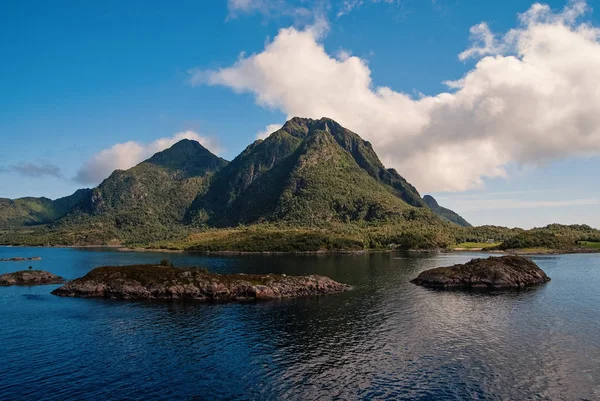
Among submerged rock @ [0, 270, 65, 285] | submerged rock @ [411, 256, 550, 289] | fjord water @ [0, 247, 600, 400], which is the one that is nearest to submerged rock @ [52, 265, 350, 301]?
fjord water @ [0, 247, 600, 400]

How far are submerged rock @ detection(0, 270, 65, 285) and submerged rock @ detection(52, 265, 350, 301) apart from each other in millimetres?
31008

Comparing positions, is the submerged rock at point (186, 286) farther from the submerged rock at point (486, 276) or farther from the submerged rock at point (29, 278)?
the submerged rock at point (486, 276)

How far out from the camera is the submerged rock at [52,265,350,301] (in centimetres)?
11725

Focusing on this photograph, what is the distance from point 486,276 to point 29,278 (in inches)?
6705

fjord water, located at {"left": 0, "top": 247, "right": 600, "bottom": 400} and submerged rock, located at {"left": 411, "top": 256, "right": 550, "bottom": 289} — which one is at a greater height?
submerged rock, located at {"left": 411, "top": 256, "right": 550, "bottom": 289}

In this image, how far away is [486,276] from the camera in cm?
14100

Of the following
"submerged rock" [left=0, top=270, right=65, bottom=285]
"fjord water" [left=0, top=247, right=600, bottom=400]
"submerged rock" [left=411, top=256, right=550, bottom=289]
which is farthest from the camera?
"submerged rock" [left=0, top=270, right=65, bottom=285]

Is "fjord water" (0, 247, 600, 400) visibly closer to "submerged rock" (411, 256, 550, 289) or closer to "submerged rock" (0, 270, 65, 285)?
"submerged rock" (411, 256, 550, 289)

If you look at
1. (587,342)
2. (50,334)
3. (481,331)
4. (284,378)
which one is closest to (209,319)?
(50,334)

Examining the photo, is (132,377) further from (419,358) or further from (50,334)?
(419,358)

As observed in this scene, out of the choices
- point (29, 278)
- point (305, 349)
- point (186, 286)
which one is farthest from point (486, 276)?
point (29, 278)

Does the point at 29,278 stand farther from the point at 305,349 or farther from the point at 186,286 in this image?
the point at 305,349

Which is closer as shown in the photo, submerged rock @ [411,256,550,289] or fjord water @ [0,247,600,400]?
fjord water @ [0,247,600,400]

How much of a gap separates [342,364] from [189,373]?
77.9ft
